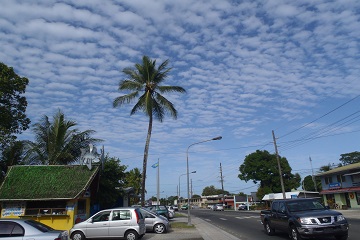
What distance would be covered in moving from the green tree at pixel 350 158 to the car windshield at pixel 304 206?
94.5m

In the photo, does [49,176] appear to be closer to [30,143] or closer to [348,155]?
[30,143]

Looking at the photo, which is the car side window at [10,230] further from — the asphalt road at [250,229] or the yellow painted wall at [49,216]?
the yellow painted wall at [49,216]

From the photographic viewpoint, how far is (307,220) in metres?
11.5

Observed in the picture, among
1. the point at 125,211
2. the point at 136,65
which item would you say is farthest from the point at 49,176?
the point at 136,65

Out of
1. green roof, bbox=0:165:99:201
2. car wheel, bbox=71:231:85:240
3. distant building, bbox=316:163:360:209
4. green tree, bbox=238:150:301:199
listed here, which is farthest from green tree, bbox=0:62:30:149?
green tree, bbox=238:150:301:199

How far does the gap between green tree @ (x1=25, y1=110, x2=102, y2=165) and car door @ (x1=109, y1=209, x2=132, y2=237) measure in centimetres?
1361

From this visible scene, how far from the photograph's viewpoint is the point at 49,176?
67.5ft

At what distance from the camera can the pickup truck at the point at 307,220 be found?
36.9ft

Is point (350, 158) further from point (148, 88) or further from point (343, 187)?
→ point (148, 88)

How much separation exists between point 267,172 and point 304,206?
61.8 meters

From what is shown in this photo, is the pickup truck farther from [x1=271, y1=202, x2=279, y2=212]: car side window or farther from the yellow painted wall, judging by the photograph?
the yellow painted wall

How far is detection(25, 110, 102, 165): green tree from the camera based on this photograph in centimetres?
2592

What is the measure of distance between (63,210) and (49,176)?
2668 mm

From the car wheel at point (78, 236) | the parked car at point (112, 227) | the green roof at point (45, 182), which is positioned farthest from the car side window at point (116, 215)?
the green roof at point (45, 182)
